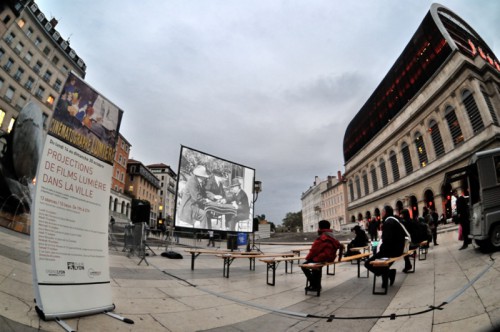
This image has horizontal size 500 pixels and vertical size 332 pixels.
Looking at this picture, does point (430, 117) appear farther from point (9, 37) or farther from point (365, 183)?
point (9, 37)

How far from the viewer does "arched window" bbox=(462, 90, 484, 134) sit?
78.7 feet

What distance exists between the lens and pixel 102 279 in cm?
348

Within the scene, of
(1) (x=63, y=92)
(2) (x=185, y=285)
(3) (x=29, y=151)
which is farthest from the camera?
(3) (x=29, y=151)

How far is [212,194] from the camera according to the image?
518 inches

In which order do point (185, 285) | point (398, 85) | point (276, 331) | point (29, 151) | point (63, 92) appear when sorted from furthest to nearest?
point (398, 85) → point (29, 151) → point (185, 285) → point (63, 92) → point (276, 331)

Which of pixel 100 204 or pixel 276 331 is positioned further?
pixel 100 204

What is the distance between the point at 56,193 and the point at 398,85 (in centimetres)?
4813

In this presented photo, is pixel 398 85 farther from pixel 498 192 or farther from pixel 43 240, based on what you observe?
pixel 43 240

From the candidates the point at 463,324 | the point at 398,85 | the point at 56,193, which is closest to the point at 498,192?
the point at 463,324

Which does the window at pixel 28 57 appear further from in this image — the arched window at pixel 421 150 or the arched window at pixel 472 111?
the arched window at pixel 421 150

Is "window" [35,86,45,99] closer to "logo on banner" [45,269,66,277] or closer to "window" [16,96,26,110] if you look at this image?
"window" [16,96,26,110]

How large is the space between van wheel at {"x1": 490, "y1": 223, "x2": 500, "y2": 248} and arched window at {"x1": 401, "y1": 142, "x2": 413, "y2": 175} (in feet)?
108

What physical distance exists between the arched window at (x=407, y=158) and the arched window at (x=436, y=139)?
17.3 ft

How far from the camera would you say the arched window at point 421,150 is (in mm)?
32812
